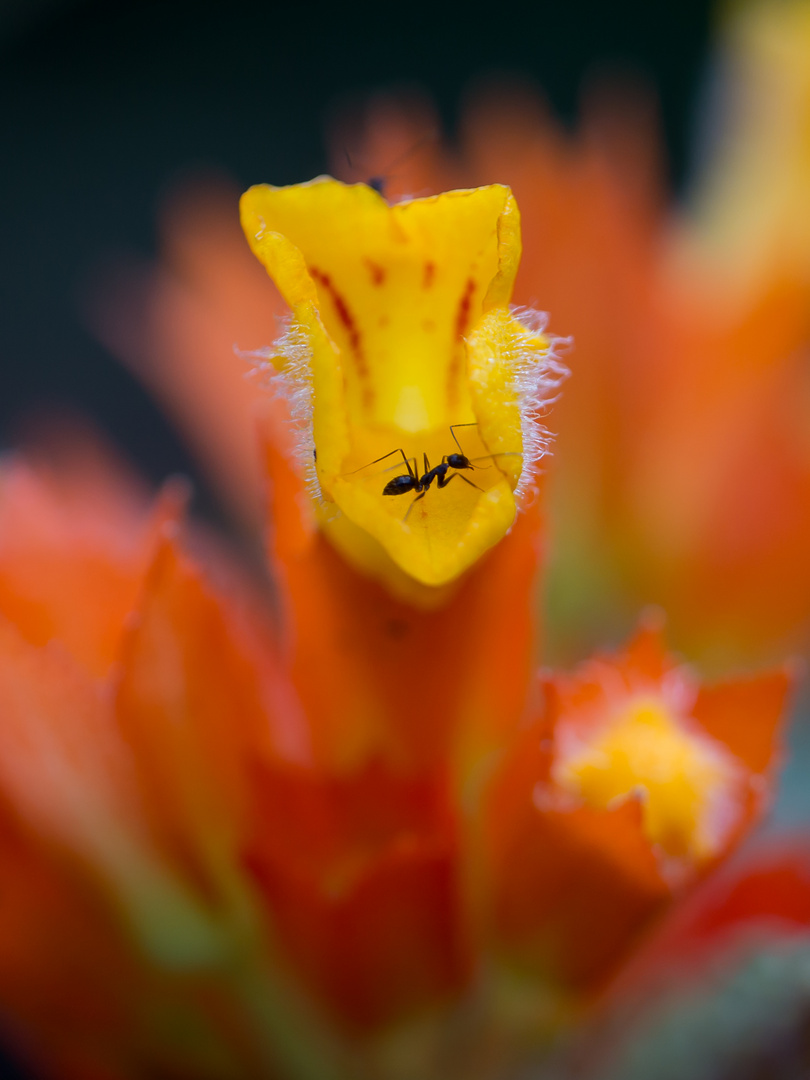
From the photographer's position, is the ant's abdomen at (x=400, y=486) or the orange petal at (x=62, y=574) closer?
the ant's abdomen at (x=400, y=486)

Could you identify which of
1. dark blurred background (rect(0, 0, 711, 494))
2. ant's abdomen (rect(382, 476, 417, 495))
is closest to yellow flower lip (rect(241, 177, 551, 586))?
ant's abdomen (rect(382, 476, 417, 495))

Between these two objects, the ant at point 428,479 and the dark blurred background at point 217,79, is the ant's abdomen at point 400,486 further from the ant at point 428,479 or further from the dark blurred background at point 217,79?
the dark blurred background at point 217,79

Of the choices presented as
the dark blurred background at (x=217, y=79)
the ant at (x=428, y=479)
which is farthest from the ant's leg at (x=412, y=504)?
the dark blurred background at (x=217, y=79)

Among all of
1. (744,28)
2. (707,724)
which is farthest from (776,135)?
(707,724)

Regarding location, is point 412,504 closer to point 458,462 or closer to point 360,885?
point 458,462

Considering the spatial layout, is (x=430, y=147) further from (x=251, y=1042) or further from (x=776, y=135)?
(x=251, y=1042)

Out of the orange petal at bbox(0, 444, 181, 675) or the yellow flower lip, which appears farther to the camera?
the orange petal at bbox(0, 444, 181, 675)

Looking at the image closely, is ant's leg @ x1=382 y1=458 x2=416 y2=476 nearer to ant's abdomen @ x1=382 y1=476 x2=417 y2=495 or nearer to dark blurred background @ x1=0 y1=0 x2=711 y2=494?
ant's abdomen @ x1=382 y1=476 x2=417 y2=495
